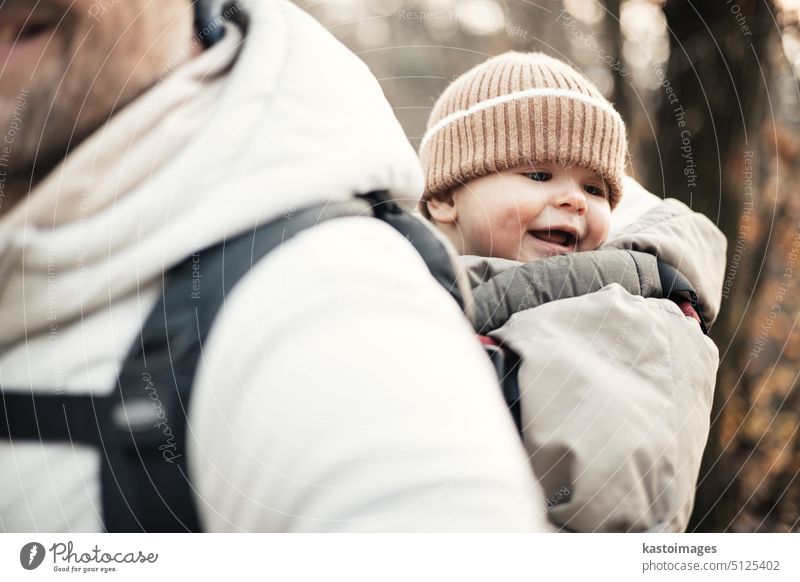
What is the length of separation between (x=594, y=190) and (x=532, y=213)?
7cm

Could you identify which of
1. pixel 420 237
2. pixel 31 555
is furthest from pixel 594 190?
pixel 31 555

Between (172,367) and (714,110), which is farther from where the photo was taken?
(714,110)

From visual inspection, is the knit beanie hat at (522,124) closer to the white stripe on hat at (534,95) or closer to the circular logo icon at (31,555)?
the white stripe on hat at (534,95)

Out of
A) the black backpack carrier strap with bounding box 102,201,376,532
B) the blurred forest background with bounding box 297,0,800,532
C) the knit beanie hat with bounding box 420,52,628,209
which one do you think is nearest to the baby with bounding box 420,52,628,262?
the knit beanie hat with bounding box 420,52,628,209

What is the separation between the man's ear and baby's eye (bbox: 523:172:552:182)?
68 millimetres

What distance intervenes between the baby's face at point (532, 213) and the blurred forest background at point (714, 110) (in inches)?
5.7

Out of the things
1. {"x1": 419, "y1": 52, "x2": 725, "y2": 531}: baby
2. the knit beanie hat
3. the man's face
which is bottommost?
{"x1": 419, "y1": 52, "x2": 725, "y2": 531}: baby

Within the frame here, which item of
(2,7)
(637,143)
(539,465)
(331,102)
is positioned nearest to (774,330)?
(637,143)

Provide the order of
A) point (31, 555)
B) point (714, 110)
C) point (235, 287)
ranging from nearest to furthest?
point (235, 287) → point (31, 555) → point (714, 110)

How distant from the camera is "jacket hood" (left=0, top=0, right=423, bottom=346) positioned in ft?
1.14

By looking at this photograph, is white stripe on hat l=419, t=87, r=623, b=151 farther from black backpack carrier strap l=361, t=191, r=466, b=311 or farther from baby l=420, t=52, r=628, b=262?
black backpack carrier strap l=361, t=191, r=466, b=311

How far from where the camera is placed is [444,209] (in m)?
0.59

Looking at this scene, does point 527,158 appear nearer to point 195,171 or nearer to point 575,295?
point 575,295

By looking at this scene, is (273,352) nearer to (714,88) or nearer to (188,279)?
(188,279)
